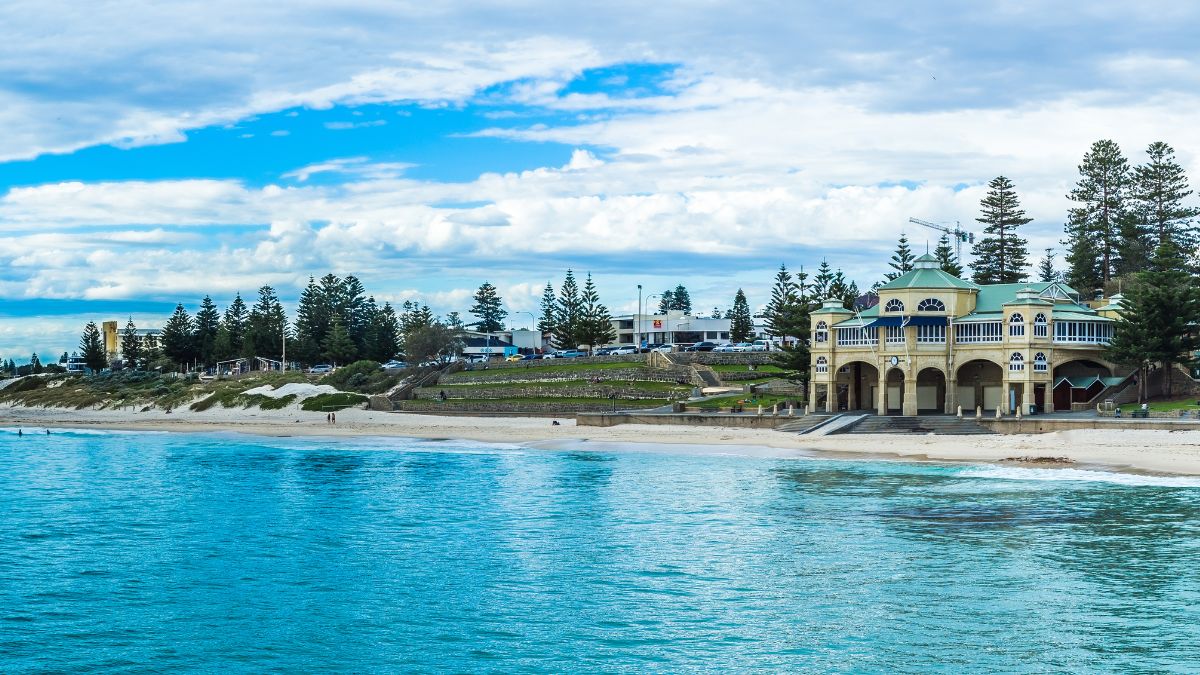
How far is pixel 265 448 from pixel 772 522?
40844mm

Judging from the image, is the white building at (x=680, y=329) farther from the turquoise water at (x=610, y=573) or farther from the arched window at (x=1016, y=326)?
the turquoise water at (x=610, y=573)

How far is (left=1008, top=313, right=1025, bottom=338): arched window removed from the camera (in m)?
60.0

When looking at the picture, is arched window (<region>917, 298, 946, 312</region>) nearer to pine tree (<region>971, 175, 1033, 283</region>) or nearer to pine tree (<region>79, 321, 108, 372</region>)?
pine tree (<region>971, 175, 1033, 283</region>)

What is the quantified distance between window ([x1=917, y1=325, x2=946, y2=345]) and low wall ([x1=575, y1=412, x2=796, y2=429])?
8810 millimetres

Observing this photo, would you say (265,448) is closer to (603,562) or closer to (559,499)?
(559,499)

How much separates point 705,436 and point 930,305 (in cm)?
1473

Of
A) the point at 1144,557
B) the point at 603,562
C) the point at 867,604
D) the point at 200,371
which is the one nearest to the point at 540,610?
the point at 603,562

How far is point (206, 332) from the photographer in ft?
433

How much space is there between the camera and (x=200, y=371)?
126m

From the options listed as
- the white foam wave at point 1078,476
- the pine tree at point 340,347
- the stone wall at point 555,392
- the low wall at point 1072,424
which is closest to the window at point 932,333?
the low wall at point 1072,424

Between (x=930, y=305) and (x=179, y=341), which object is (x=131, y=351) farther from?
(x=930, y=305)

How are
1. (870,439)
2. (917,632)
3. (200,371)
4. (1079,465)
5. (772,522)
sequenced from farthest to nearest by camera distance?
(200,371) → (870,439) → (1079,465) → (772,522) → (917,632)

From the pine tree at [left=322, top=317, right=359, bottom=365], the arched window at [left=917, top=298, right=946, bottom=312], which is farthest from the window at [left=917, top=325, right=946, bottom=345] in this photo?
the pine tree at [left=322, top=317, right=359, bottom=365]

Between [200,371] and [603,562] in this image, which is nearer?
[603,562]
